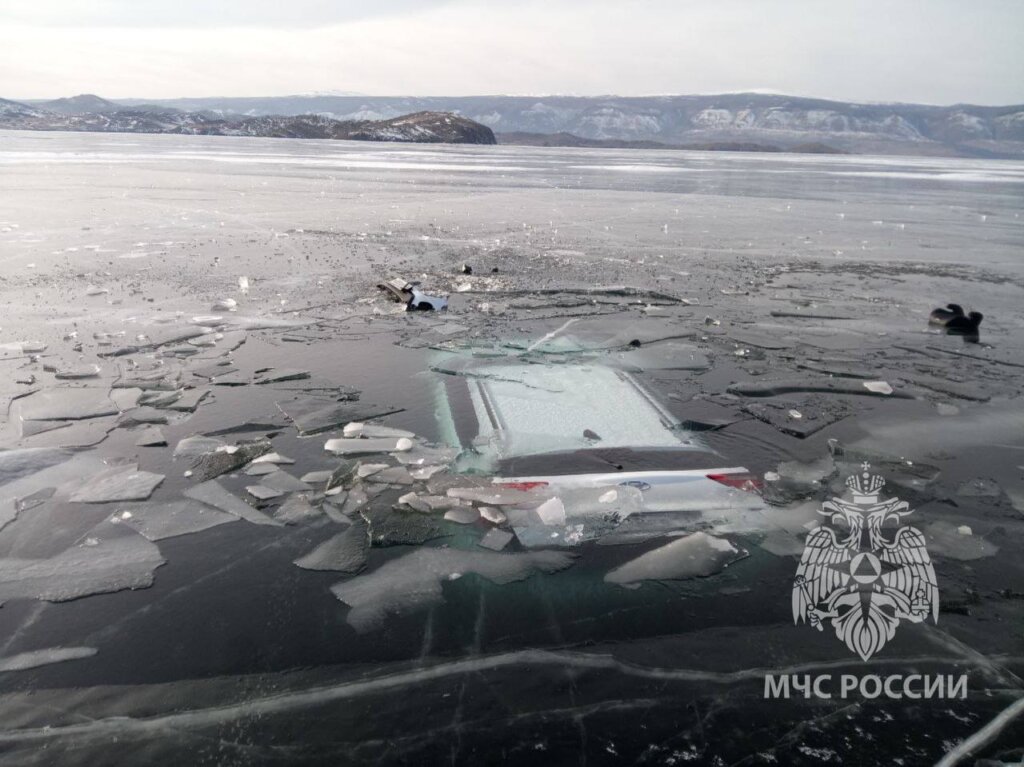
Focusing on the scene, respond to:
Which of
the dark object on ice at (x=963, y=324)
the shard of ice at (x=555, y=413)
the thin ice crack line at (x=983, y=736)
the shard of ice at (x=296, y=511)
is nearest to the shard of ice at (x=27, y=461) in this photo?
the shard of ice at (x=296, y=511)

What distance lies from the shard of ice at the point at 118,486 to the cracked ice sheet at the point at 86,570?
42 cm

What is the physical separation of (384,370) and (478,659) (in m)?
4.02

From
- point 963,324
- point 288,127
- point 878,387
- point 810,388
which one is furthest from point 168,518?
point 288,127

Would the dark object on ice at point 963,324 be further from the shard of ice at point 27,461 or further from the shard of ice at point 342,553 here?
the shard of ice at point 27,461

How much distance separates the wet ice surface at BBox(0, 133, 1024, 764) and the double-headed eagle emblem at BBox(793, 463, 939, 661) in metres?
0.11

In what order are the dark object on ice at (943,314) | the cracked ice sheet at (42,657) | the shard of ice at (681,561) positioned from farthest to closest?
1. the dark object on ice at (943,314)
2. the shard of ice at (681,561)
3. the cracked ice sheet at (42,657)

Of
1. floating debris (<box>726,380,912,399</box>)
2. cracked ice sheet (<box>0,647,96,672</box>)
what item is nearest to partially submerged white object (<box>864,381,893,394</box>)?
floating debris (<box>726,380,912,399</box>)

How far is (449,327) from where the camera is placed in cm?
815

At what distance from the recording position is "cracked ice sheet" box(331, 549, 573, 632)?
10.9 ft

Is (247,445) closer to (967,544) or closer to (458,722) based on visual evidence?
(458,722)

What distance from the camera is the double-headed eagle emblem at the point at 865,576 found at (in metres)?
3.34

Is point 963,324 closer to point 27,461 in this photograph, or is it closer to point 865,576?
point 865,576

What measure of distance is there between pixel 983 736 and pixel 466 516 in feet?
8.90

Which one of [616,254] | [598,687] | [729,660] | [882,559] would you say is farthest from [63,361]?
[616,254]
